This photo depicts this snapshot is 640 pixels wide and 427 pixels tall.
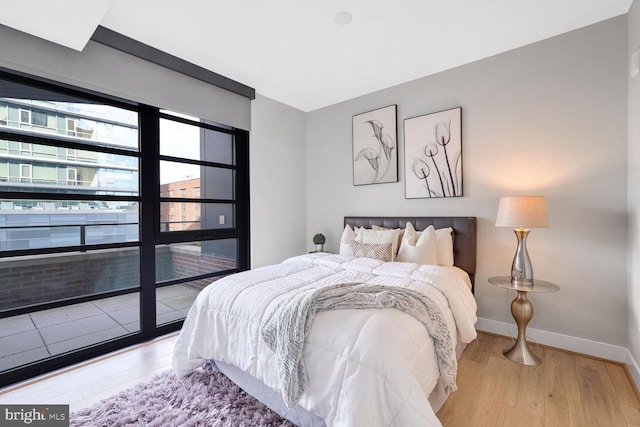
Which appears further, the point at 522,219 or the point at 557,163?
the point at 557,163

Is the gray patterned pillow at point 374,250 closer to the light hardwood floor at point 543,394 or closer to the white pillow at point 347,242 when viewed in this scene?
the white pillow at point 347,242

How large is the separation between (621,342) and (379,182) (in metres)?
2.51

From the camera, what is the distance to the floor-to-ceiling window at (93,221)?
2.09 metres

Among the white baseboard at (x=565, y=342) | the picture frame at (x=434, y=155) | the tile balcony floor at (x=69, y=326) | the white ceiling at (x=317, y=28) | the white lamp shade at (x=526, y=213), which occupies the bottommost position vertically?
the white baseboard at (x=565, y=342)

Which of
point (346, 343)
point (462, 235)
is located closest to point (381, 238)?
point (462, 235)

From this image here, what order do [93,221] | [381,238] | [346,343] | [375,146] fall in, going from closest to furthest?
[346,343], [93,221], [381,238], [375,146]

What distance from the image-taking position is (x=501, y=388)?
1873 millimetres

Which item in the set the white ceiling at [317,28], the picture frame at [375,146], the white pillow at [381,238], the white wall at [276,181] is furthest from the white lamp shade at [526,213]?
the white wall at [276,181]

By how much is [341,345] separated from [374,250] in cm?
155

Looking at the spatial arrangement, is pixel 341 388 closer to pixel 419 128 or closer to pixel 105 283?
pixel 105 283

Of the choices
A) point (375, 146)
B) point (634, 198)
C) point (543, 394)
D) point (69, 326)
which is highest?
point (375, 146)

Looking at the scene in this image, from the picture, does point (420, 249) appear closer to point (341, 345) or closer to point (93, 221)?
point (341, 345)

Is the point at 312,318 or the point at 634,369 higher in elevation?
the point at 312,318

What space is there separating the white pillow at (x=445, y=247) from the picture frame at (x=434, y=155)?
1.54 feet
